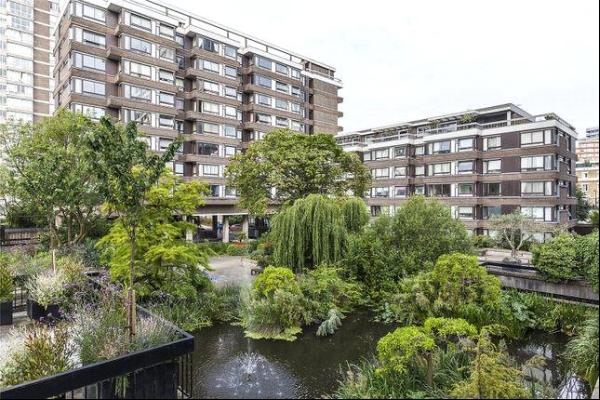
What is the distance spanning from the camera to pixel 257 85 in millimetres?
41125

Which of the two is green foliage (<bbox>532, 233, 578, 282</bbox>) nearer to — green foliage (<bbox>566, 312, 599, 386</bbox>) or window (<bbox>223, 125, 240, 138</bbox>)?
green foliage (<bbox>566, 312, 599, 386</bbox>)

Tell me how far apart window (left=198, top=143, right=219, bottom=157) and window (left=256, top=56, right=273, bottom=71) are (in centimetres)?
1151

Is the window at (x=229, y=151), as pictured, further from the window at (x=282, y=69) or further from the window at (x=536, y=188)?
the window at (x=536, y=188)

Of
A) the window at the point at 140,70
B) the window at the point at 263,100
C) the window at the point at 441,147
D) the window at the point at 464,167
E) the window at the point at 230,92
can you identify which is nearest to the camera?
the window at the point at 140,70

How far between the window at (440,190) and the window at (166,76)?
28124mm

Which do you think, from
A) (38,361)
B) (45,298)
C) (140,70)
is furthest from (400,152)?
(38,361)

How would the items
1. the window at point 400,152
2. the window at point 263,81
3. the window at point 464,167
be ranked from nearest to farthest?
1. the window at point 464,167
2. the window at point 263,81
3. the window at point 400,152

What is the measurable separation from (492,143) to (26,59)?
62360 millimetres

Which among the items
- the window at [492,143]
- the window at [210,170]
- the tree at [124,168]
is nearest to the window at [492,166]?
the window at [492,143]

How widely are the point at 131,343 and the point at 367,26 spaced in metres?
8.28

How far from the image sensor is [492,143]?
36.1 m

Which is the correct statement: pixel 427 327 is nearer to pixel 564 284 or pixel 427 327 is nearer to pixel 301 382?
pixel 301 382

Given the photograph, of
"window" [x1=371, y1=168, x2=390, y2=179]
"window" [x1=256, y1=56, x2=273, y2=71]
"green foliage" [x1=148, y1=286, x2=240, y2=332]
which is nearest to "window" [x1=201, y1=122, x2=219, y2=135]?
"window" [x1=256, y1=56, x2=273, y2=71]

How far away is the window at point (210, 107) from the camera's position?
118 ft
